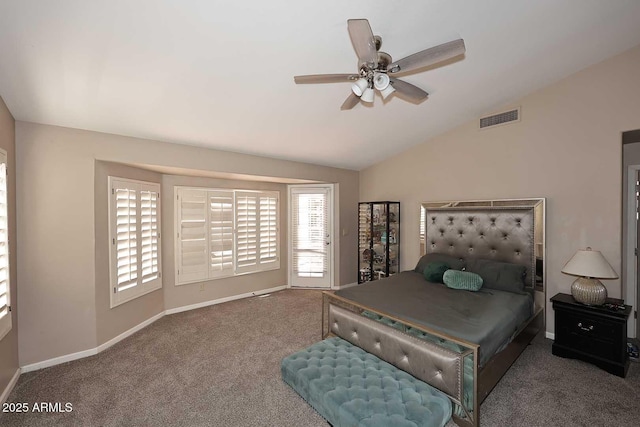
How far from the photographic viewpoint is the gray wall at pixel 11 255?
2354mm

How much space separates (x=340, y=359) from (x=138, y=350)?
94.8 inches

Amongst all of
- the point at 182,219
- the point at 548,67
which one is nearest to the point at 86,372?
the point at 182,219

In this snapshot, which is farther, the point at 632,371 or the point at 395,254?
the point at 395,254

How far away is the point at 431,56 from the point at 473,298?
2.39m

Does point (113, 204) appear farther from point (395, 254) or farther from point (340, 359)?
point (395, 254)

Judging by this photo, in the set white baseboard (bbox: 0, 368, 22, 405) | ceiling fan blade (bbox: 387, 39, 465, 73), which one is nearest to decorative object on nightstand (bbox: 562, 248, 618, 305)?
ceiling fan blade (bbox: 387, 39, 465, 73)

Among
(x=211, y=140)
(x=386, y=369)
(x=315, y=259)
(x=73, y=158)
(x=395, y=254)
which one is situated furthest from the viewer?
(x=315, y=259)

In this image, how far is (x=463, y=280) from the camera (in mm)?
3250

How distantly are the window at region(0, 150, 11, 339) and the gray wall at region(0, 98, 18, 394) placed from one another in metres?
0.14

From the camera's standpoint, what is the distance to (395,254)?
501 cm

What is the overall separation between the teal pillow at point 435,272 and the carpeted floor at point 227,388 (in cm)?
113

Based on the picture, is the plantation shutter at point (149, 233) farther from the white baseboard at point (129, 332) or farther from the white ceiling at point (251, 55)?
the white ceiling at point (251, 55)

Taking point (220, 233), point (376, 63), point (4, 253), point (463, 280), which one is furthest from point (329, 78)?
point (220, 233)

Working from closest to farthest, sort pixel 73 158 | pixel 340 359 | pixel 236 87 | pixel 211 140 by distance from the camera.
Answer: pixel 340 359 → pixel 236 87 → pixel 73 158 → pixel 211 140
